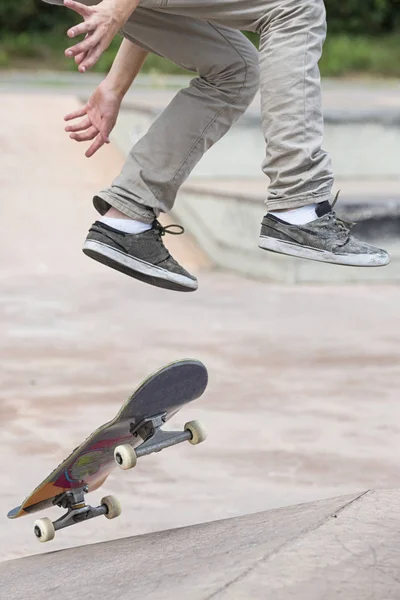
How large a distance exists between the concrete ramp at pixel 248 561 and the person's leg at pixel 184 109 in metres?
1.03

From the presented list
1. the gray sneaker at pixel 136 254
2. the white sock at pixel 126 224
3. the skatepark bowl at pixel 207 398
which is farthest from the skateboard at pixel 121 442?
the white sock at pixel 126 224

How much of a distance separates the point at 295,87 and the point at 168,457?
7.98 feet

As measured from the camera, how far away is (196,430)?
3.90 metres

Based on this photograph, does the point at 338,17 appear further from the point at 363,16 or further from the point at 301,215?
the point at 301,215

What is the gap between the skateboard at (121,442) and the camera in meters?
3.71

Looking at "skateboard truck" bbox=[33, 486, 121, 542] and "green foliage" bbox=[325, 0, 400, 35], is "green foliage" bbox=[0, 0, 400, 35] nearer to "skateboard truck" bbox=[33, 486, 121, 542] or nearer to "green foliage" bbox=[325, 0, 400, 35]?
"green foliage" bbox=[325, 0, 400, 35]

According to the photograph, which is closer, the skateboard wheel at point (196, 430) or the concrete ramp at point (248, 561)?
the concrete ramp at point (248, 561)

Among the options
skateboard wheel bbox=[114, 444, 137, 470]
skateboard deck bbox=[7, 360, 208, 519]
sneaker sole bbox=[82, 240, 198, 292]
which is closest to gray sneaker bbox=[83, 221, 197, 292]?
sneaker sole bbox=[82, 240, 198, 292]

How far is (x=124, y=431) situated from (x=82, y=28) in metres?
1.37

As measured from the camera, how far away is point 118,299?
8906mm

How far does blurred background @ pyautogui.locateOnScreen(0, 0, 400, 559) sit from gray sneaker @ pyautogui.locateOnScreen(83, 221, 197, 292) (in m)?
1.22

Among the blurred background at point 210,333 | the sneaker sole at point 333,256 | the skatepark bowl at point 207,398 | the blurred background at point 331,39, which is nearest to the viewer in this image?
the skatepark bowl at point 207,398

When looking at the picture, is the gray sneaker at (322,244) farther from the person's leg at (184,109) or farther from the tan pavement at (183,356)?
the tan pavement at (183,356)

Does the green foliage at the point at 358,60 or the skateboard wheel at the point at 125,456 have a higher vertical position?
the green foliage at the point at 358,60
